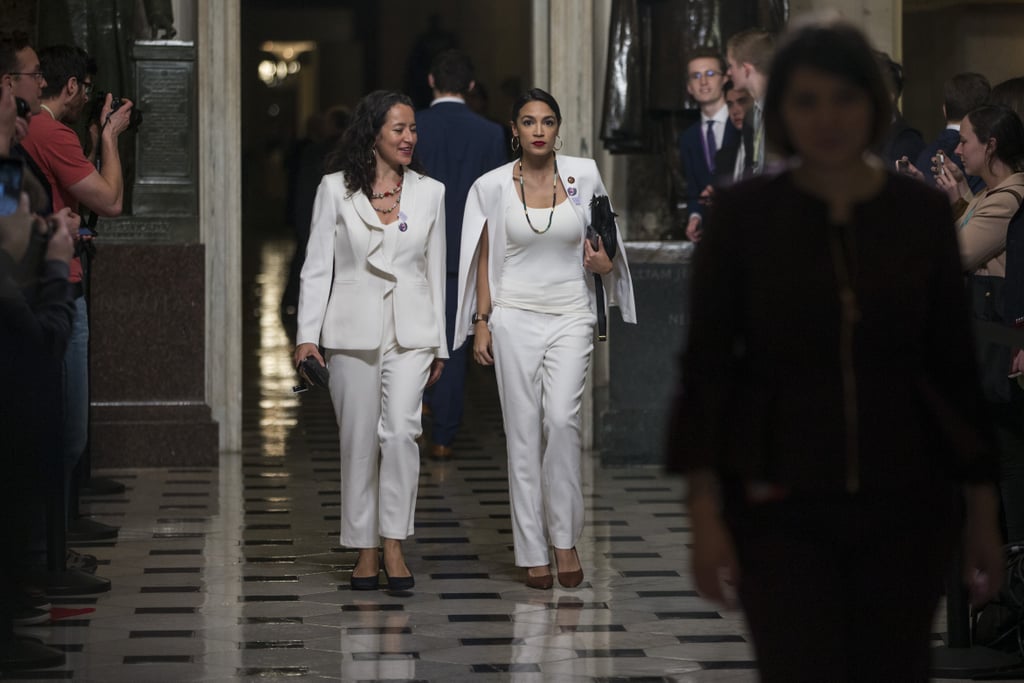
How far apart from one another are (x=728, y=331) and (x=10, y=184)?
194 centimetres

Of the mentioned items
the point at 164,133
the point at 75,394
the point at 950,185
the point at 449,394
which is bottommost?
the point at 449,394

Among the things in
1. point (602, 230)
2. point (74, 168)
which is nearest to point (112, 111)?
point (74, 168)

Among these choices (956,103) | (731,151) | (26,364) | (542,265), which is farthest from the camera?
(731,151)

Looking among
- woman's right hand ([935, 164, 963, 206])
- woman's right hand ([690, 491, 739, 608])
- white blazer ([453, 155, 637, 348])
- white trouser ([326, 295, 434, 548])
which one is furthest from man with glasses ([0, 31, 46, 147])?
woman's right hand ([690, 491, 739, 608])

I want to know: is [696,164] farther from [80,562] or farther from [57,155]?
[80,562]

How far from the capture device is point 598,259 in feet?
22.2

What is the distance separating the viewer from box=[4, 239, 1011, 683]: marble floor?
18.1ft

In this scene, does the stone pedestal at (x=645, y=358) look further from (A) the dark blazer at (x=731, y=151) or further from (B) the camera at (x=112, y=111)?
(B) the camera at (x=112, y=111)

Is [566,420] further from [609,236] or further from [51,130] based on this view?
[51,130]

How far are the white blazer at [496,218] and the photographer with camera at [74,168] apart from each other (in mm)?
1282

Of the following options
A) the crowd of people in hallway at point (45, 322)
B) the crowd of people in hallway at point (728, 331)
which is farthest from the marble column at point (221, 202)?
the crowd of people in hallway at point (45, 322)

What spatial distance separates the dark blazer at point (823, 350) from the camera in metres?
2.93

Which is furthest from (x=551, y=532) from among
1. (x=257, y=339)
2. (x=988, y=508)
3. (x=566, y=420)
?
(x=257, y=339)

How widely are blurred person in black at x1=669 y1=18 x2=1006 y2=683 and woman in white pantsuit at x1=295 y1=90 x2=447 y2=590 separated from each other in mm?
3641
